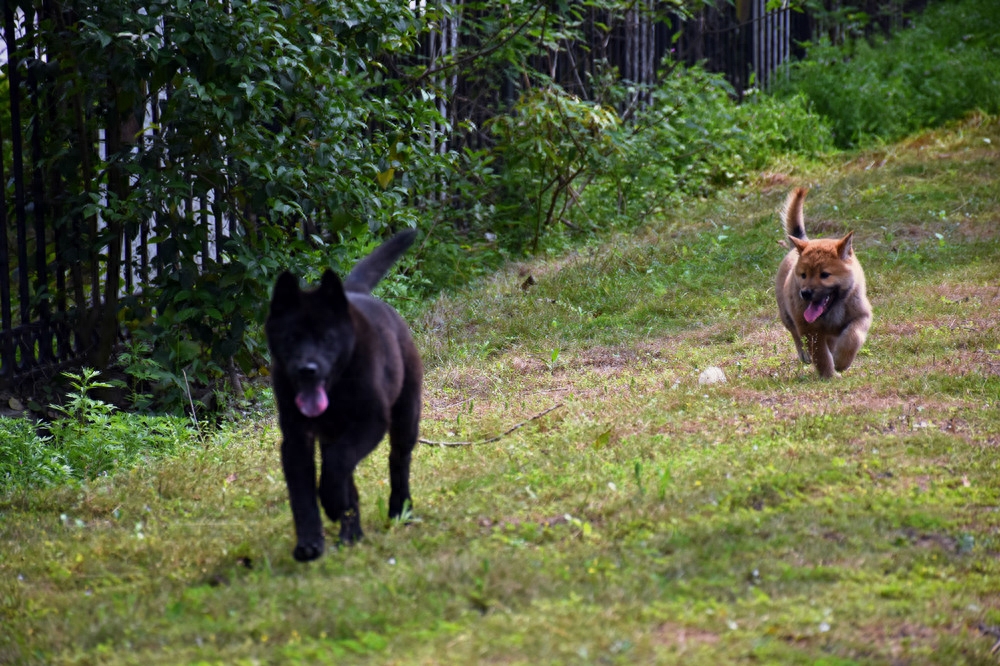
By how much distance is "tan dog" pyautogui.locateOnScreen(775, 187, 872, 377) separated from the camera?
21.2 feet

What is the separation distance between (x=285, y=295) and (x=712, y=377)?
3359 mm

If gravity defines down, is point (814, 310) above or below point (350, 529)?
above

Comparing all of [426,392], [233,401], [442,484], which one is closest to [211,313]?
[233,401]

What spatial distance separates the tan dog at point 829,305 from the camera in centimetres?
647

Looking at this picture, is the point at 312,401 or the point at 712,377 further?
the point at 712,377

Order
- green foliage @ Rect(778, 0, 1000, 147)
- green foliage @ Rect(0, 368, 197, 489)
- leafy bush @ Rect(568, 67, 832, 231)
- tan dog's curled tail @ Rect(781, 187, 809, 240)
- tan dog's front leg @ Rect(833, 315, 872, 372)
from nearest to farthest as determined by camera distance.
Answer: green foliage @ Rect(0, 368, 197, 489)
tan dog's front leg @ Rect(833, 315, 872, 372)
tan dog's curled tail @ Rect(781, 187, 809, 240)
leafy bush @ Rect(568, 67, 832, 231)
green foliage @ Rect(778, 0, 1000, 147)

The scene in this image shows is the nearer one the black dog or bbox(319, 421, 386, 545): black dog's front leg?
the black dog

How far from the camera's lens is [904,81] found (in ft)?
49.4

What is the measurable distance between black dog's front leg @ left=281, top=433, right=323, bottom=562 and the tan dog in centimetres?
354

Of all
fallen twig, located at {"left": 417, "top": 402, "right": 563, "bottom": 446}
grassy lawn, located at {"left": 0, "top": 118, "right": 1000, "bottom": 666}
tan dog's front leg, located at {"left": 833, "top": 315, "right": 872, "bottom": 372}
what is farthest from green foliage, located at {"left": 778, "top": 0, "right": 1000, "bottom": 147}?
fallen twig, located at {"left": 417, "top": 402, "right": 563, "bottom": 446}

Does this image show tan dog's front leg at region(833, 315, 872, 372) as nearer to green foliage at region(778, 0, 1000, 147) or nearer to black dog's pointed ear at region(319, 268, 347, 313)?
black dog's pointed ear at region(319, 268, 347, 313)

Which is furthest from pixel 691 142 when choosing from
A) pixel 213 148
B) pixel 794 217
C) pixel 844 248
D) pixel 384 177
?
pixel 213 148

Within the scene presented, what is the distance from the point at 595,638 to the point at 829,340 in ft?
13.0

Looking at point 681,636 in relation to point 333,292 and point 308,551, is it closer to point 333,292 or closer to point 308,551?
point 308,551
